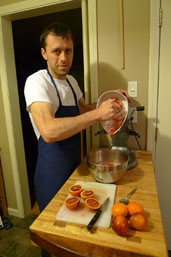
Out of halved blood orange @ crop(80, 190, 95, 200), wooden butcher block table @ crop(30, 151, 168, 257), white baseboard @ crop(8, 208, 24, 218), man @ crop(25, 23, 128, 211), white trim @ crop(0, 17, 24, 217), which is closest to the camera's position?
wooden butcher block table @ crop(30, 151, 168, 257)

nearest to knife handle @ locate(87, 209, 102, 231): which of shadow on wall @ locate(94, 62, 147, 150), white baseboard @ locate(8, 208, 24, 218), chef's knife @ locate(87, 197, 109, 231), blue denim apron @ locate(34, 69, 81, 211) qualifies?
chef's knife @ locate(87, 197, 109, 231)

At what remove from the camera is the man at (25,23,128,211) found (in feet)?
Answer: 2.76

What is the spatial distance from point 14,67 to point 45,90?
0.97 m

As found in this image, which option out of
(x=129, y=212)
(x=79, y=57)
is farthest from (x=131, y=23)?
(x=79, y=57)

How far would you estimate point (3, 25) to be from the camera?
1.54 meters

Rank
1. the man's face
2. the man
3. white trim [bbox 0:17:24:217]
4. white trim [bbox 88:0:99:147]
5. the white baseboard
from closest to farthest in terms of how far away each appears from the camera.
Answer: the man
the man's face
white trim [bbox 88:0:99:147]
white trim [bbox 0:17:24:217]
the white baseboard

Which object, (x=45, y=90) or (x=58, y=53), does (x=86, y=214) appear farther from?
(x=58, y=53)

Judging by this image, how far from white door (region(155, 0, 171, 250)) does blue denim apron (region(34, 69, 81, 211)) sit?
2.15 ft

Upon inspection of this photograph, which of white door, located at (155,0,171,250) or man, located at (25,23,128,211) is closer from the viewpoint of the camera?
man, located at (25,23,128,211)

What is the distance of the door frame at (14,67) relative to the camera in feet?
4.24

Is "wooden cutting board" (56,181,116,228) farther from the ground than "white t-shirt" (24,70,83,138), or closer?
closer

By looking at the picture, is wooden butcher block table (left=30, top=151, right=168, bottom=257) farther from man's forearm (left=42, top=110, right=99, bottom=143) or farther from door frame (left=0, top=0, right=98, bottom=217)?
door frame (left=0, top=0, right=98, bottom=217)

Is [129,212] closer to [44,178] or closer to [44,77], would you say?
[44,178]

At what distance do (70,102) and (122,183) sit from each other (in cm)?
60
